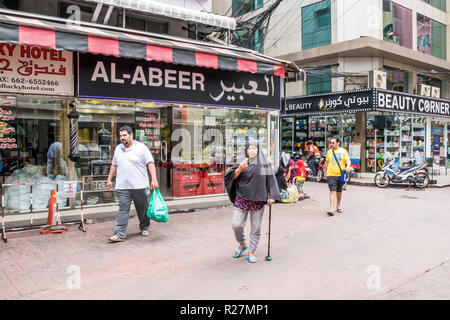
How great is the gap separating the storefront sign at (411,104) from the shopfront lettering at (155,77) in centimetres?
1100

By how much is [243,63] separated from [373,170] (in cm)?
1209

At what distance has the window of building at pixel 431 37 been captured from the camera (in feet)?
76.7

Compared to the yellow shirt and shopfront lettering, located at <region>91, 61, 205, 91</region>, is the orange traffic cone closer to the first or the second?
shopfront lettering, located at <region>91, 61, 205, 91</region>

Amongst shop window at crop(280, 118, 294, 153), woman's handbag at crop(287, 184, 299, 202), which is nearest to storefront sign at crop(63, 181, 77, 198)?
woman's handbag at crop(287, 184, 299, 202)

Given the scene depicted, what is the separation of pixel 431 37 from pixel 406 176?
45.9 ft

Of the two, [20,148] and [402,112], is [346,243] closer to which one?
[20,148]

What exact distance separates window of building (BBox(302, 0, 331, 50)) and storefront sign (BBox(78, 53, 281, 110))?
12.1m

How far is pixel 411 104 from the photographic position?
19484mm

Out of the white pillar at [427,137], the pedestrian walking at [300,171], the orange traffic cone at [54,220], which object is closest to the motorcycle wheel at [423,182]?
the pedestrian walking at [300,171]

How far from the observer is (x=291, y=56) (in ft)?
75.3

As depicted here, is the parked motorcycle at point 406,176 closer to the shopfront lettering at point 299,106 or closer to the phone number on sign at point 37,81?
the shopfront lettering at point 299,106
